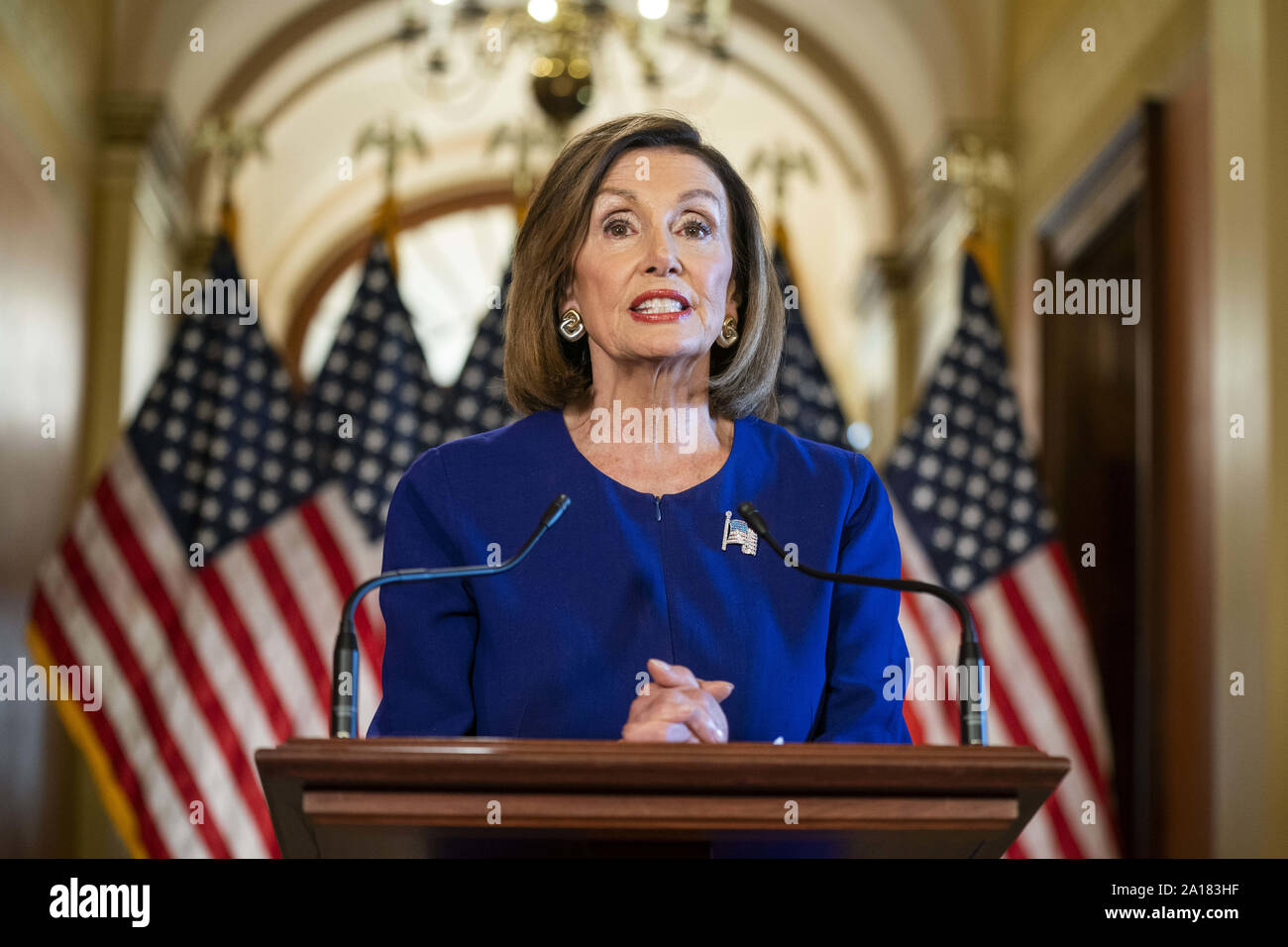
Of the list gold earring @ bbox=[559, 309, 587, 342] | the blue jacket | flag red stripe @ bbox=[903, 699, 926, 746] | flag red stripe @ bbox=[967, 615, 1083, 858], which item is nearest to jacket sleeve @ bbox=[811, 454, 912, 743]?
the blue jacket

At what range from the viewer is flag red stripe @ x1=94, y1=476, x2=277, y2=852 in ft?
16.4

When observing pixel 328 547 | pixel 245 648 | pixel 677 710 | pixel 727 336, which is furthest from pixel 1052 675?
pixel 677 710

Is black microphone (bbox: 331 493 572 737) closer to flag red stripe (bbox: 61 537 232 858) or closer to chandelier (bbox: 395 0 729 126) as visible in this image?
flag red stripe (bbox: 61 537 232 858)

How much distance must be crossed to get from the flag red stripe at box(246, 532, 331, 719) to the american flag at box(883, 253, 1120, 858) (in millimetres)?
1832

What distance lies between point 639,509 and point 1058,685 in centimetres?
313

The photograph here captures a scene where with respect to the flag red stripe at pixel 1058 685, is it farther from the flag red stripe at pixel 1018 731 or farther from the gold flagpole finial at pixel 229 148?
the gold flagpole finial at pixel 229 148

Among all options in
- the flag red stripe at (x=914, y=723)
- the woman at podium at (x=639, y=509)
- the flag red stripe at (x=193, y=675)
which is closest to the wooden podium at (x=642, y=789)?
the woman at podium at (x=639, y=509)

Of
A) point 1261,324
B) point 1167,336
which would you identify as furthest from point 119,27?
point 1261,324

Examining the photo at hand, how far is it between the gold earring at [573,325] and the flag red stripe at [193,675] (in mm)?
3026

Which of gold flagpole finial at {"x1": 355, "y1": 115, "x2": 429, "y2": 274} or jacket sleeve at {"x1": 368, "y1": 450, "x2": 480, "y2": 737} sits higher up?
gold flagpole finial at {"x1": 355, "y1": 115, "x2": 429, "y2": 274}

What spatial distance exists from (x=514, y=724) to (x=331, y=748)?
2.05 ft

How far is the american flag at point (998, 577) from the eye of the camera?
480 cm

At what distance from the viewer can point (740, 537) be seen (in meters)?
2.12

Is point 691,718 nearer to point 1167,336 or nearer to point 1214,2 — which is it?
point 1214,2
